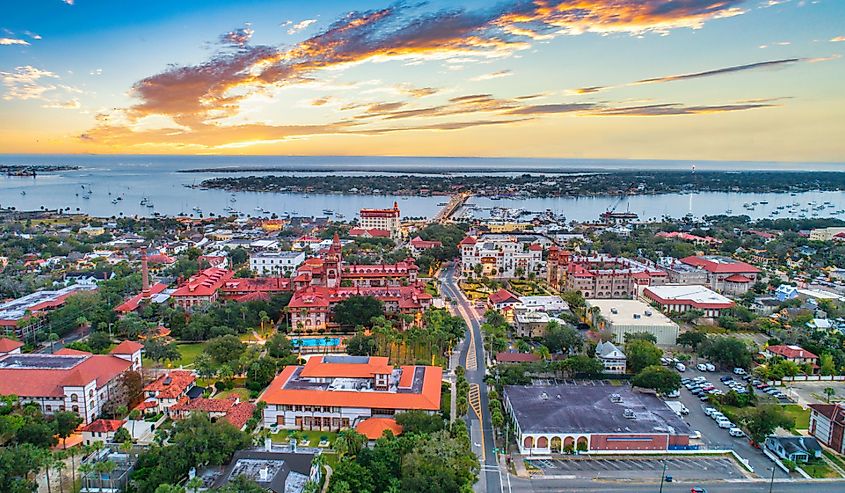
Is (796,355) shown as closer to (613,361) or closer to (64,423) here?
(613,361)

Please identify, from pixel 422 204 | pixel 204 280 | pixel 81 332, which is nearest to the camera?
pixel 81 332

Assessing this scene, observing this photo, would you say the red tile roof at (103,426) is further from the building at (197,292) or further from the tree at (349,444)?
the building at (197,292)

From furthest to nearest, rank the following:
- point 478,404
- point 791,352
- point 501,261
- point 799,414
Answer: point 501,261 < point 791,352 < point 478,404 < point 799,414

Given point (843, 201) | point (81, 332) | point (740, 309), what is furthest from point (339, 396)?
point (843, 201)

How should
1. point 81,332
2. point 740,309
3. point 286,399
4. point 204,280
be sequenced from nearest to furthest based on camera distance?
point 286,399
point 81,332
point 740,309
point 204,280

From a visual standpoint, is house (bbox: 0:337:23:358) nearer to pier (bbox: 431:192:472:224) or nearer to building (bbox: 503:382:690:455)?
building (bbox: 503:382:690:455)

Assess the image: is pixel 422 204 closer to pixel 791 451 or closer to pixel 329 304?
pixel 329 304

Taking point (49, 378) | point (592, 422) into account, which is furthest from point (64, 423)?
point (592, 422)
